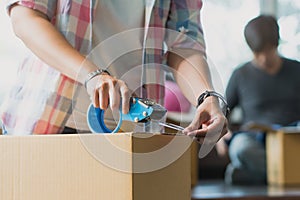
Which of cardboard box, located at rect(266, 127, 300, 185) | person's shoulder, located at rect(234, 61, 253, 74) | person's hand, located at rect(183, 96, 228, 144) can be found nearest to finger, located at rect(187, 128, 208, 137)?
person's hand, located at rect(183, 96, 228, 144)

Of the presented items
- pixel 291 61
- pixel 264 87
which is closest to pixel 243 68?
pixel 264 87

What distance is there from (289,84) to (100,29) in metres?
2.64

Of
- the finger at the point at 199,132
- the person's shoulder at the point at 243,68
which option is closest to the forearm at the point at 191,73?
the finger at the point at 199,132

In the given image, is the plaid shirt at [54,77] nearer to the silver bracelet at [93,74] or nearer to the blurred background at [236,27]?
the silver bracelet at [93,74]

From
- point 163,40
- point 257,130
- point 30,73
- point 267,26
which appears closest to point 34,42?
point 30,73

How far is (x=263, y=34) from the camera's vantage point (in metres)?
3.41

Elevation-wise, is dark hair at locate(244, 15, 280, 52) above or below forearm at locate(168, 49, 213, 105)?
above

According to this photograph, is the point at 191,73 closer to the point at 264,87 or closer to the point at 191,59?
the point at 191,59

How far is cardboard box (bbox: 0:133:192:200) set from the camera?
0.70 m

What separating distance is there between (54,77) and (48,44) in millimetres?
96

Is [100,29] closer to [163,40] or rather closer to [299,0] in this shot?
[163,40]

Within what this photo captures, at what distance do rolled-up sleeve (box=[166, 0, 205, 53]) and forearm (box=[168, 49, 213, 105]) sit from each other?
2 cm

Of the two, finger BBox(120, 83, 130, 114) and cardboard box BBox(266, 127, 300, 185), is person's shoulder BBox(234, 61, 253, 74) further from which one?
finger BBox(120, 83, 130, 114)

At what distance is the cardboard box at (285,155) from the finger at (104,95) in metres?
2.25
